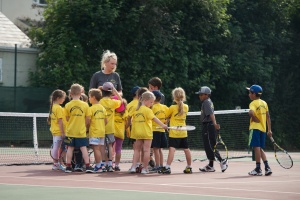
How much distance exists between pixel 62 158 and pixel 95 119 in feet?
4.80

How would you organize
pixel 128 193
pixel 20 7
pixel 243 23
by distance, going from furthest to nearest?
pixel 20 7 → pixel 243 23 → pixel 128 193

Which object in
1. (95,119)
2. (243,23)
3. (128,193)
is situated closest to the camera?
(128,193)

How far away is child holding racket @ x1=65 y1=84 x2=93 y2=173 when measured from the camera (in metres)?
17.4

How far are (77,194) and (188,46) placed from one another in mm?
21399

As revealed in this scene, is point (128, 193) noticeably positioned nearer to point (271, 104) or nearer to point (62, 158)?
point (62, 158)

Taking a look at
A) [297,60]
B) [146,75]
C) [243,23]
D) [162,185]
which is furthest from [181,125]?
[297,60]

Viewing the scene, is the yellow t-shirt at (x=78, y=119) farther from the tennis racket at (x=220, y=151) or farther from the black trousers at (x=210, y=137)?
the tennis racket at (x=220, y=151)

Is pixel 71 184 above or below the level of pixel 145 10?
below

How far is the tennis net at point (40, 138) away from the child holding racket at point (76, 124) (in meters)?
2.92

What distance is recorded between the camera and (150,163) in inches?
749

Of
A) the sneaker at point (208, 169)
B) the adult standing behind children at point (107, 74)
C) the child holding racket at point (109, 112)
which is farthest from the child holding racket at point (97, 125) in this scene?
the sneaker at point (208, 169)

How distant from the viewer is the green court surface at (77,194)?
12375 millimetres

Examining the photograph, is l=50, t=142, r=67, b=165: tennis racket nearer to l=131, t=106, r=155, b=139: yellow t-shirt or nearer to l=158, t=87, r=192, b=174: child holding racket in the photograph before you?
l=131, t=106, r=155, b=139: yellow t-shirt

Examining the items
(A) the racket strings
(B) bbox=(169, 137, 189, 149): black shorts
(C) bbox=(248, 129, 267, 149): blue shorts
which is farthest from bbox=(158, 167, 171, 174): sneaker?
(A) the racket strings
